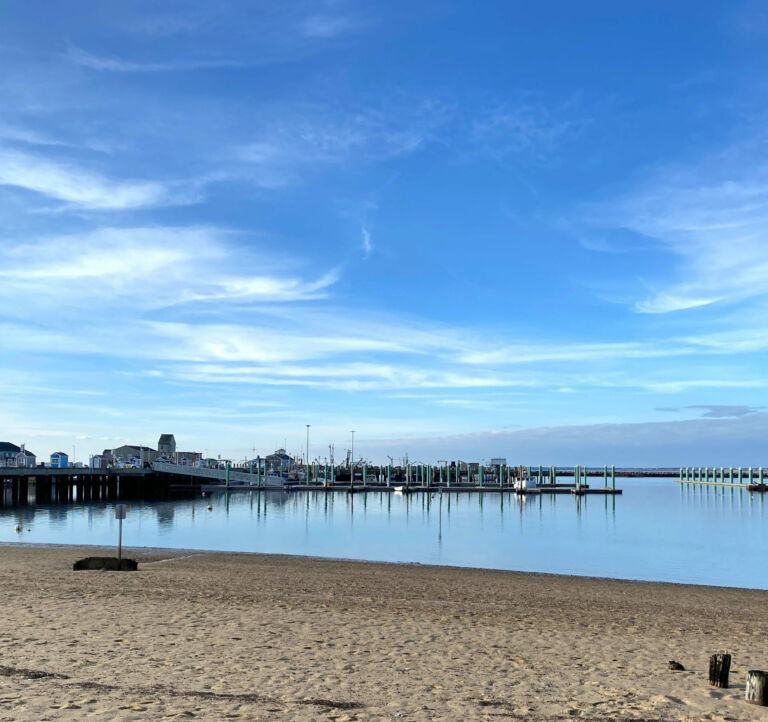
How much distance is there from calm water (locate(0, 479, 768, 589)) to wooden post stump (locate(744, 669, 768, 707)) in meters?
28.1

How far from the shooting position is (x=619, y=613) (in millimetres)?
19891

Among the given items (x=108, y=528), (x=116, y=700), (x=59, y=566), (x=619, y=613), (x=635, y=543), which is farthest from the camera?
(x=108, y=528)

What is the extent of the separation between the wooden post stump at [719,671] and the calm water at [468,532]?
89.6ft

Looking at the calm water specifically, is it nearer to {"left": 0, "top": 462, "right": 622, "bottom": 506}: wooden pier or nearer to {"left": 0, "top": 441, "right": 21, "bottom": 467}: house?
{"left": 0, "top": 462, "right": 622, "bottom": 506}: wooden pier

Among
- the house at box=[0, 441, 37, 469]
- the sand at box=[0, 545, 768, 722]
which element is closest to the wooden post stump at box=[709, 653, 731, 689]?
the sand at box=[0, 545, 768, 722]

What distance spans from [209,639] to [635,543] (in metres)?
47.4

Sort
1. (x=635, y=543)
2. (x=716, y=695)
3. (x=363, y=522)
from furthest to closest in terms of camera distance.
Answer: (x=363, y=522) → (x=635, y=543) → (x=716, y=695)

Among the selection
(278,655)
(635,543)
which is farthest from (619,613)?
(635,543)

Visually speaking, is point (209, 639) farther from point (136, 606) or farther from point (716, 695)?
point (716, 695)

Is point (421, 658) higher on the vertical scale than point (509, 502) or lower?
higher

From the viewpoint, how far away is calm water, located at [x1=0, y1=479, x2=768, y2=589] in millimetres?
43094

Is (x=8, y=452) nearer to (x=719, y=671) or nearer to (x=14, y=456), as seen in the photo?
(x=14, y=456)

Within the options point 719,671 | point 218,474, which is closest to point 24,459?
point 218,474

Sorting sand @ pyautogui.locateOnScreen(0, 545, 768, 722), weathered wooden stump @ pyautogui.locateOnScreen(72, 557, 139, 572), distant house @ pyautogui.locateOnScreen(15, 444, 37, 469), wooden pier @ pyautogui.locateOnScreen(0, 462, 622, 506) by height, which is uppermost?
sand @ pyautogui.locateOnScreen(0, 545, 768, 722)
